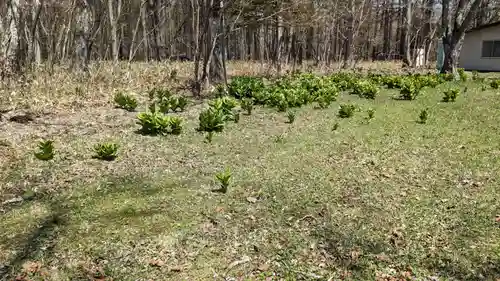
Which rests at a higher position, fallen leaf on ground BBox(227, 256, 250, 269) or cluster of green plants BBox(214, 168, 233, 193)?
cluster of green plants BBox(214, 168, 233, 193)

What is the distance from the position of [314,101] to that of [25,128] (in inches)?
245

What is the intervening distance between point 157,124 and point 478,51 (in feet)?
82.9

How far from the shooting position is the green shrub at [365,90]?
10.3m

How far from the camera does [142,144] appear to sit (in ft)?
18.5

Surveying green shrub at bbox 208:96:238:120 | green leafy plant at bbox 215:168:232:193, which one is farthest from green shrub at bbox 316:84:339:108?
green leafy plant at bbox 215:168:232:193

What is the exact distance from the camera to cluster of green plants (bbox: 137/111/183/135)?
6.02 m

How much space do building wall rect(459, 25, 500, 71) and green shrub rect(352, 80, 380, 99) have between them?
1794 cm

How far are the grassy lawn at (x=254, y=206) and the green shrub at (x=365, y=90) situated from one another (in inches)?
149

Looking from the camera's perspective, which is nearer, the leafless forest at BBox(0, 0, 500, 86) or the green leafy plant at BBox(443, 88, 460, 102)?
the green leafy plant at BBox(443, 88, 460, 102)

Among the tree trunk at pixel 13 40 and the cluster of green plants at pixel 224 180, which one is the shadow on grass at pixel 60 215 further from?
the tree trunk at pixel 13 40

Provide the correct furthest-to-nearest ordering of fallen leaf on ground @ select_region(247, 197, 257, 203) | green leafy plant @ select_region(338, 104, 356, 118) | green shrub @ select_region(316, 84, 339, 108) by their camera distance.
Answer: green shrub @ select_region(316, 84, 339, 108) < green leafy plant @ select_region(338, 104, 356, 118) < fallen leaf on ground @ select_region(247, 197, 257, 203)

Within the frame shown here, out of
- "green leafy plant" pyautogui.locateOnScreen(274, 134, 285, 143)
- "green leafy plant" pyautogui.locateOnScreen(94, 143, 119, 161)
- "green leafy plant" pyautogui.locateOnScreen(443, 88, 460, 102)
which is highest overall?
"green leafy plant" pyautogui.locateOnScreen(443, 88, 460, 102)

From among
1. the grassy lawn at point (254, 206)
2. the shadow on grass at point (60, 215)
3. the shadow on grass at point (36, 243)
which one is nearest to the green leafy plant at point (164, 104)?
the grassy lawn at point (254, 206)

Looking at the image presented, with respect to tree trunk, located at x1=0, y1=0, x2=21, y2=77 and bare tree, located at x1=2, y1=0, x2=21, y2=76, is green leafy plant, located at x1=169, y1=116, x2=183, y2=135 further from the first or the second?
bare tree, located at x1=2, y1=0, x2=21, y2=76
